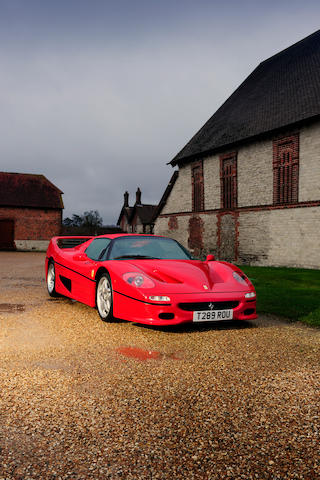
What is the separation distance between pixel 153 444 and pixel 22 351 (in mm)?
2341

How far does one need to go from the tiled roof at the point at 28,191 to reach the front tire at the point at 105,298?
35.5 metres

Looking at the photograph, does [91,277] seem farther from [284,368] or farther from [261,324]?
[284,368]

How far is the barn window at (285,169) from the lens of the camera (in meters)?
18.0

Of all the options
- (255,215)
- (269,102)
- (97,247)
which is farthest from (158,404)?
(269,102)

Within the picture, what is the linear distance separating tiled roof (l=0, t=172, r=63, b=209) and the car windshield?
3491cm

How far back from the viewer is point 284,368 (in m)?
3.65

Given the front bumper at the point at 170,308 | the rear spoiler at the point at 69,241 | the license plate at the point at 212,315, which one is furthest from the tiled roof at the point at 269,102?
the license plate at the point at 212,315

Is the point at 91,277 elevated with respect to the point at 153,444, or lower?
elevated

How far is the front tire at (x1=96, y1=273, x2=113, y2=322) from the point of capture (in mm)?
5301

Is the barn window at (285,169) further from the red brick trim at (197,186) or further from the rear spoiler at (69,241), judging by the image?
the rear spoiler at (69,241)

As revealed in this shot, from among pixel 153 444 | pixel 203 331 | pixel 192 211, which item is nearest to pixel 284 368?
pixel 203 331

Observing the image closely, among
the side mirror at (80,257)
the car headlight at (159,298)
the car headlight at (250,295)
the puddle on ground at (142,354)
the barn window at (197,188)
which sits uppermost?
the barn window at (197,188)

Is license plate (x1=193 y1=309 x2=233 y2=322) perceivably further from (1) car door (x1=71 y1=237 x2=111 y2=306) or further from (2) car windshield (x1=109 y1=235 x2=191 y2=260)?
(1) car door (x1=71 y1=237 x2=111 y2=306)

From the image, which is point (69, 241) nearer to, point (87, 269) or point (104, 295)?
point (87, 269)
